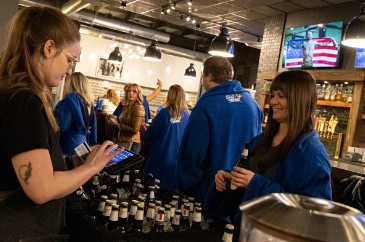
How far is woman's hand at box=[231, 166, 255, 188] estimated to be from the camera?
1.84 meters

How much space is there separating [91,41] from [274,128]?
36.2ft

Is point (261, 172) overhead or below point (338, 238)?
below

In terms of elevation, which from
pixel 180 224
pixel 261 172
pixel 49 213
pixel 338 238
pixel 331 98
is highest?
pixel 331 98

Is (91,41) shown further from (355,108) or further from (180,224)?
(180,224)

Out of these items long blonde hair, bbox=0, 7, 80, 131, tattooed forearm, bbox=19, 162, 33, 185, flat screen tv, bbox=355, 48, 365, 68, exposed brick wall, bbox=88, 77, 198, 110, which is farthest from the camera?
exposed brick wall, bbox=88, 77, 198, 110

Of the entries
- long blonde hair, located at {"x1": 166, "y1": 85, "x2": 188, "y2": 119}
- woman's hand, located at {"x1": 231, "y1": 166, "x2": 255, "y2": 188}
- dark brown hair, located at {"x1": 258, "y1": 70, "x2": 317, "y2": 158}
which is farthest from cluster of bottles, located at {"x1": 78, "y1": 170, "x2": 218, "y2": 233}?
long blonde hair, located at {"x1": 166, "y1": 85, "x2": 188, "y2": 119}

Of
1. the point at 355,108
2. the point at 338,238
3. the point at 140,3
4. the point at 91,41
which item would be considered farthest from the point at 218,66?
the point at 91,41

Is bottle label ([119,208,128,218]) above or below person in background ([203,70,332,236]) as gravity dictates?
below

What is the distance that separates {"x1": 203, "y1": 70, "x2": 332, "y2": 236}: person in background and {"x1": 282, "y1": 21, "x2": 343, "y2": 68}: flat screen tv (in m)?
5.14

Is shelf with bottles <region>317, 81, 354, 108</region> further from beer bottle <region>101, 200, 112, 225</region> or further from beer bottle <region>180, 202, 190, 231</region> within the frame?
beer bottle <region>101, 200, 112, 225</region>

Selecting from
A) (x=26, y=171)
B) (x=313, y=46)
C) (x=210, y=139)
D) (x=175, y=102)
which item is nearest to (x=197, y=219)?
(x=210, y=139)

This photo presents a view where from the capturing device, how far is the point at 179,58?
14375 millimetres

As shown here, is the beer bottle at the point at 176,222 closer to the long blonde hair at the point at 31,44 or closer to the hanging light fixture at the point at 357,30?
the long blonde hair at the point at 31,44

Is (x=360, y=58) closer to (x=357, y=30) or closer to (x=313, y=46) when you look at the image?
(x=313, y=46)
